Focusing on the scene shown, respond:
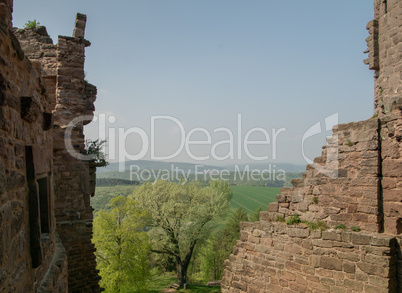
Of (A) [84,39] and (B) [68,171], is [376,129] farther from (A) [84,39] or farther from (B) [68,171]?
(A) [84,39]

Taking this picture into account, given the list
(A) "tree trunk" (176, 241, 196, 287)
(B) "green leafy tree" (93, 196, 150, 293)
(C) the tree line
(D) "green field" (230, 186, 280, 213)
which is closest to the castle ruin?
(B) "green leafy tree" (93, 196, 150, 293)

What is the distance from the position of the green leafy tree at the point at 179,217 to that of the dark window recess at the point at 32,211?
69.7 feet

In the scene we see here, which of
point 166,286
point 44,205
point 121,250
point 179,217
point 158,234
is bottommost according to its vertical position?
point 166,286

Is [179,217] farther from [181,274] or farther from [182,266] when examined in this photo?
[181,274]

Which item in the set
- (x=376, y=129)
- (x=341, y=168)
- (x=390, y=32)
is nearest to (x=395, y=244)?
(x=341, y=168)

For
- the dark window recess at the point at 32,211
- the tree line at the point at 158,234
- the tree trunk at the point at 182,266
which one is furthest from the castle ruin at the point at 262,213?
the tree trunk at the point at 182,266

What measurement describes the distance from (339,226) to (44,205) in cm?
506

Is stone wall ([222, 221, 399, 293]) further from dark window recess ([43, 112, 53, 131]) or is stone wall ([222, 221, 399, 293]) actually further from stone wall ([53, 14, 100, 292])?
dark window recess ([43, 112, 53, 131])

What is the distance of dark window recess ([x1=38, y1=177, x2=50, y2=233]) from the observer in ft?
14.1

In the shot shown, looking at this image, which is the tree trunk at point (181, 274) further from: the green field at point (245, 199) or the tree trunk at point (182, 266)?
the green field at point (245, 199)

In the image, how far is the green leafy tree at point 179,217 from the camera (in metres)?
24.6

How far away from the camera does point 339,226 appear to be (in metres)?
5.89

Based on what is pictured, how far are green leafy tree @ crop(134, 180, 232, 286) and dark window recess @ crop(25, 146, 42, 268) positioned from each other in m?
21.2

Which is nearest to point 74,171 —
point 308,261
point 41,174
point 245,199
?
point 41,174
